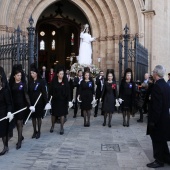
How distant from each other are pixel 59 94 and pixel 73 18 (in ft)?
44.9

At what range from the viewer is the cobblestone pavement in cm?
548

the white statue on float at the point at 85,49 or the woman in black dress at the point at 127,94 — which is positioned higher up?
the white statue on float at the point at 85,49

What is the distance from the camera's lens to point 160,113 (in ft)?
17.6

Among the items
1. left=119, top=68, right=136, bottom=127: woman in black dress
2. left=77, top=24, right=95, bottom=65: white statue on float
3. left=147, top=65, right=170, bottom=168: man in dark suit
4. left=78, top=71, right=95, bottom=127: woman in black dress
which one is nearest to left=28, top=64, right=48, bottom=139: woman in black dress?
left=78, top=71, right=95, bottom=127: woman in black dress

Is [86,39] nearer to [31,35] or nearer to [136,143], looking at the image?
[31,35]

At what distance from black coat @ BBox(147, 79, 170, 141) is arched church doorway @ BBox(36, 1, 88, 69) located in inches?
610

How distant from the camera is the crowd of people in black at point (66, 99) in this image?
5426 millimetres

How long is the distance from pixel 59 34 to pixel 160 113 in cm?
2041

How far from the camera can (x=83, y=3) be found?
57.6 ft

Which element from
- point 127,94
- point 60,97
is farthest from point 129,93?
point 60,97

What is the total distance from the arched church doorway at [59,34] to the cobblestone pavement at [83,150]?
1278 cm

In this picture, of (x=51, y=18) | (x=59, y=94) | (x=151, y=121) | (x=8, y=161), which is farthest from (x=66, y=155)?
(x=51, y=18)

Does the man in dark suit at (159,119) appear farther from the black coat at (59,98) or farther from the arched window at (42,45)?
the arched window at (42,45)

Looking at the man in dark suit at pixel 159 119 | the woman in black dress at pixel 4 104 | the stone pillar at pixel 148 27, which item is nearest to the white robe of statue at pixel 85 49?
the stone pillar at pixel 148 27
